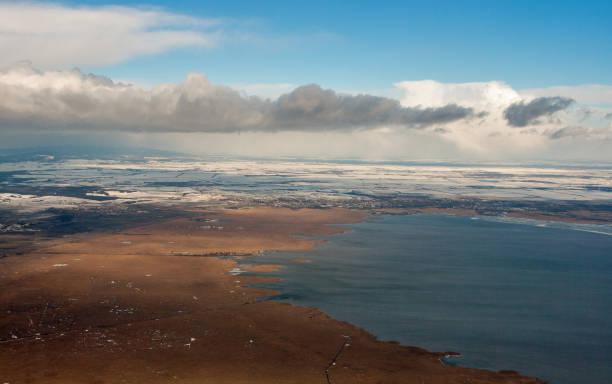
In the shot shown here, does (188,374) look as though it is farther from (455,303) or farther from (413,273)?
(413,273)

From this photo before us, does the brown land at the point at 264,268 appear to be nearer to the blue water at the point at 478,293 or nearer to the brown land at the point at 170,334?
the blue water at the point at 478,293

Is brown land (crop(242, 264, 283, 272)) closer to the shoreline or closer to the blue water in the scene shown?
the blue water

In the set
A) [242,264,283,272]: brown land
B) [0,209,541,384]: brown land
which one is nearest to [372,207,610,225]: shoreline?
[242,264,283,272]: brown land

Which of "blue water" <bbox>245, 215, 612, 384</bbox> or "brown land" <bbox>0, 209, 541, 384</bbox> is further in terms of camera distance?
"blue water" <bbox>245, 215, 612, 384</bbox>

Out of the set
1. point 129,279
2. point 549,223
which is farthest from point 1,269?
point 549,223

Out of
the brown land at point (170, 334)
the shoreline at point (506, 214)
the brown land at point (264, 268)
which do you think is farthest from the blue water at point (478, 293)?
the shoreline at point (506, 214)
